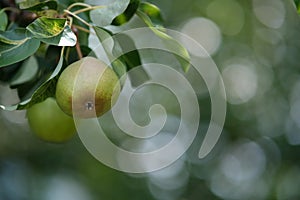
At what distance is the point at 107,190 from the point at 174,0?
158cm

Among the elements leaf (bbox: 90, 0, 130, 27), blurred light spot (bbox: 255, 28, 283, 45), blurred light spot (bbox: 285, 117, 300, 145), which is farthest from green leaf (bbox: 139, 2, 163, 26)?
blurred light spot (bbox: 255, 28, 283, 45)

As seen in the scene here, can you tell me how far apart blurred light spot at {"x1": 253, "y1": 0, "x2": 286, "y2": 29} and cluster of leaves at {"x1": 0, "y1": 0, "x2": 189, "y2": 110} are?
3104 millimetres

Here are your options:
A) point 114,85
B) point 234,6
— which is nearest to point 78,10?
point 114,85

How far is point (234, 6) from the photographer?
4.53 m

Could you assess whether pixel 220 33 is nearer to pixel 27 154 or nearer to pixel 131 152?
pixel 131 152

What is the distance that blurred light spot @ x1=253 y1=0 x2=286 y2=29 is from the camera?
443cm

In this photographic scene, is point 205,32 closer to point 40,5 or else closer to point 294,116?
point 294,116

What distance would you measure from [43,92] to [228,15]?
361cm

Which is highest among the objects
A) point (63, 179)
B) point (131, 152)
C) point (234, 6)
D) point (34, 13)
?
point (34, 13)

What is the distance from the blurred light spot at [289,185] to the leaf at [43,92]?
9.40 ft

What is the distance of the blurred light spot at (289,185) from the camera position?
370 cm

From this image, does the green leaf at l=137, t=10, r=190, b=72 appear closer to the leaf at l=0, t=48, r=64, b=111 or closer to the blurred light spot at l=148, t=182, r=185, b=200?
the leaf at l=0, t=48, r=64, b=111

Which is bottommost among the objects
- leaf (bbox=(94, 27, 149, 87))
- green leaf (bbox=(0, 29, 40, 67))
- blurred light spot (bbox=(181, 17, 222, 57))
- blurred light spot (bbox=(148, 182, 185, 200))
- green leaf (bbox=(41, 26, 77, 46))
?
blurred light spot (bbox=(148, 182, 185, 200))

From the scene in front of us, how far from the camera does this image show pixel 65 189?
3350 mm
